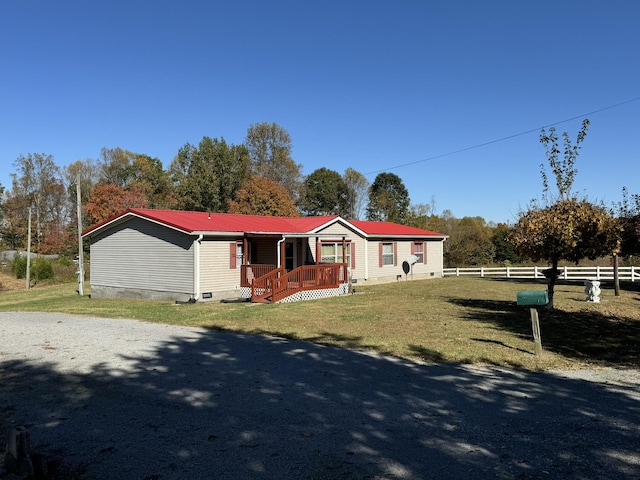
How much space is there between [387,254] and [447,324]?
55.2ft

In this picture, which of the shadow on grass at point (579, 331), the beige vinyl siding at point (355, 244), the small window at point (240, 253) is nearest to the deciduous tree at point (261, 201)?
the beige vinyl siding at point (355, 244)

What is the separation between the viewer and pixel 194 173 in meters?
48.8

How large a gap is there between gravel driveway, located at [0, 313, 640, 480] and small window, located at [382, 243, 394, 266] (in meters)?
Answer: 19.9

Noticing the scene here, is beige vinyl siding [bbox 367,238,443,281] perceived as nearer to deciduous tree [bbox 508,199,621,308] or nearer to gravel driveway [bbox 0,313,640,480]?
deciduous tree [bbox 508,199,621,308]

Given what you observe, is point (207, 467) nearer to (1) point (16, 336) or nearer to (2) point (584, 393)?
(2) point (584, 393)

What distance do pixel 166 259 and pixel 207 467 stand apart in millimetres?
16843

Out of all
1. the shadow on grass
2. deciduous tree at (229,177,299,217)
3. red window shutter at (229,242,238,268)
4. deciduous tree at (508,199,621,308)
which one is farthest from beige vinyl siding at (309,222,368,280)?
deciduous tree at (229,177,299,217)

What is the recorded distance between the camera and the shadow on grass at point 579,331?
914 centimetres

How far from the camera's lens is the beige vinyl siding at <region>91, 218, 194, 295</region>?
19.5 meters

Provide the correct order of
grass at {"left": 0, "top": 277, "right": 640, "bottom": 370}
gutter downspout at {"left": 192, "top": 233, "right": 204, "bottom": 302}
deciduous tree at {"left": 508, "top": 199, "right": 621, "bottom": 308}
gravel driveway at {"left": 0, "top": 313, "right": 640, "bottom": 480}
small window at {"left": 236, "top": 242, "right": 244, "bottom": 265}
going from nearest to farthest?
gravel driveway at {"left": 0, "top": 313, "right": 640, "bottom": 480} < grass at {"left": 0, "top": 277, "right": 640, "bottom": 370} < deciduous tree at {"left": 508, "top": 199, "right": 621, "bottom": 308} < gutter downspout at {"left": 192, "top": 233, "right": 204, "bottom": 302} < small window at {"left": 236, "top": 242, "right": 244, "bottom": 265}

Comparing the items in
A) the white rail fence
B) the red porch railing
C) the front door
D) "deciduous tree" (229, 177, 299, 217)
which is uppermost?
"deciduous tree" (229, 177, 299, 217)

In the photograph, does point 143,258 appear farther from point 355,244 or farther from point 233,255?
point 355,244

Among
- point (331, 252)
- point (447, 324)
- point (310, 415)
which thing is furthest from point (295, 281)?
point (310, 415)

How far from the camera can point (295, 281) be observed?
20.6 meters
